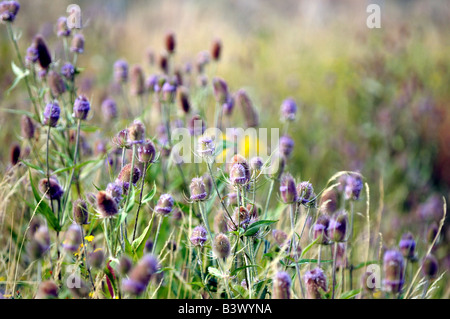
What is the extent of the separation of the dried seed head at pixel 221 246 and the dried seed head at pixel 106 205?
0.97 ft

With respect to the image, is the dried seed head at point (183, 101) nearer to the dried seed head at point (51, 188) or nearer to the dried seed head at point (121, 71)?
the dried seed head at point (121, 71)

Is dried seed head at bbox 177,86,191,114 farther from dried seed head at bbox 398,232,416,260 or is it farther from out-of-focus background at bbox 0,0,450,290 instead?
dried seed head at bbox 398,232,416,260

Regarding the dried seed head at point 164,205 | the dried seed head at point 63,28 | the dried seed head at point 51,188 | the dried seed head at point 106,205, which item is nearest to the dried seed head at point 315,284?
the dried seed head at point 164,205

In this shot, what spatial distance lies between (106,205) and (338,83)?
4.47m

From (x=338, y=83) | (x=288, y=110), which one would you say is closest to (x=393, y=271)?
(x=288, y=110)

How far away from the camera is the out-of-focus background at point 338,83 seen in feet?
12.4

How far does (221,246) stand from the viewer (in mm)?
1393

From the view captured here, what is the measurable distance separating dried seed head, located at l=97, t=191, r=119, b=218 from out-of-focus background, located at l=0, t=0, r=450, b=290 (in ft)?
3.46

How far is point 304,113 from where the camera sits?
4758 mm

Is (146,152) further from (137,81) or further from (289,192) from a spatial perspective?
(137,81)

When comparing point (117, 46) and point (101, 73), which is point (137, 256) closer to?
point (101, 73)
